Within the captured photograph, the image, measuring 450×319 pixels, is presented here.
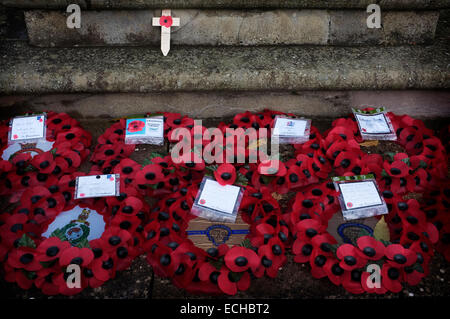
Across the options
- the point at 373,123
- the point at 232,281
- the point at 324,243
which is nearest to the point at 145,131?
the point at 232,281

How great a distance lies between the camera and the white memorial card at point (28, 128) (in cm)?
255

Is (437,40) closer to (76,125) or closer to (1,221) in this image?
(76,125)

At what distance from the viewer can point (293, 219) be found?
204 cm

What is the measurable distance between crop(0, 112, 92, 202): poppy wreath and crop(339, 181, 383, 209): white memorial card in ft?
5.82

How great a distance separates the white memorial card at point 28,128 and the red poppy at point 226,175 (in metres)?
1.36

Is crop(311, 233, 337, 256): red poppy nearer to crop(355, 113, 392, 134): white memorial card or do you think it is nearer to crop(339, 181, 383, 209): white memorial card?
crop(339, 181, 383, 209): white memorial card

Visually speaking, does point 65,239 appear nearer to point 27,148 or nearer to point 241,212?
point 27,148

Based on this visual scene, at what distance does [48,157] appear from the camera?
91.0 inches

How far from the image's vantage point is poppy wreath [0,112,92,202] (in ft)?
7.43

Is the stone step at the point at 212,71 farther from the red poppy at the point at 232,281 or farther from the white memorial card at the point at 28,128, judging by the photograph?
the red poppy at the point at 232,281

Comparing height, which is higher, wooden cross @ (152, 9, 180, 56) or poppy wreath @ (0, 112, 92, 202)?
wooden cross @ (152, 9, 180, 56)

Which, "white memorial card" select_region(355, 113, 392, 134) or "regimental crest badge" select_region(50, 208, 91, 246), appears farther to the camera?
"white memorial card" select_region(355, 113, 392, 134)

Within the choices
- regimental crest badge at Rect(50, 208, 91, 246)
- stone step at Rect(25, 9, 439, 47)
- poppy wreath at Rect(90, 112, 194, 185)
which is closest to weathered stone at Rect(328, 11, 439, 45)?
stone step at Rect(25, 9, 439, 47)
